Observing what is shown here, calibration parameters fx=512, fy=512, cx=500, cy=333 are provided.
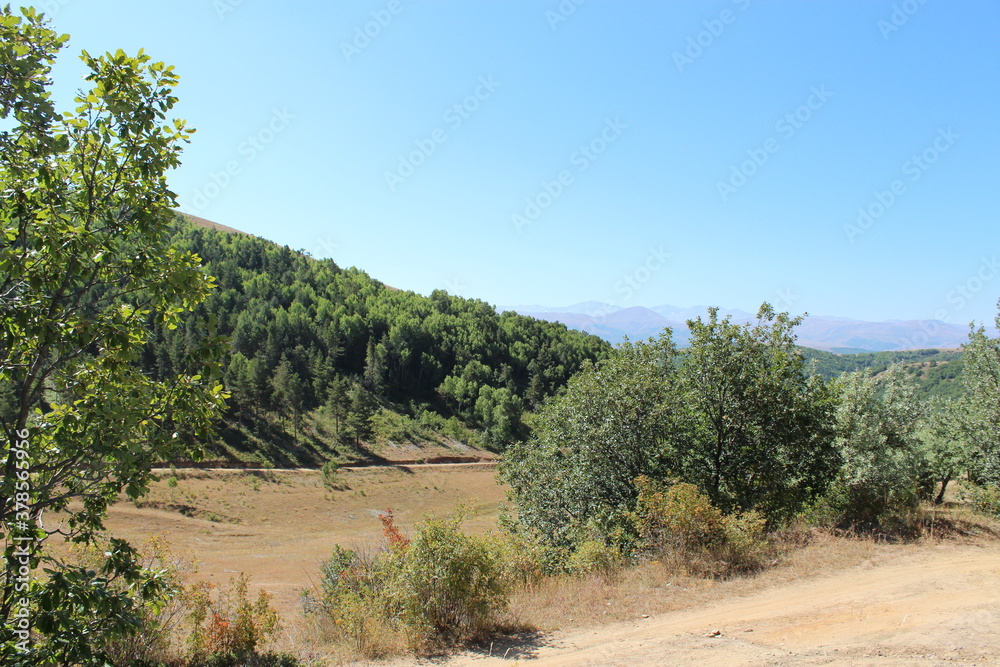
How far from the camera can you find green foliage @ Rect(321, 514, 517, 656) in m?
8.30

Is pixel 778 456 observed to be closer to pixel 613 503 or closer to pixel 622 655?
pixel 613 503

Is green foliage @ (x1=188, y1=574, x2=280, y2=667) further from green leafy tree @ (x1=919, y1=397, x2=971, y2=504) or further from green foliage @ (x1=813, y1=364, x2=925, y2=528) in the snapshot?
green leafy tree @ (x1=919, y1=397, x2=971, y2=504)

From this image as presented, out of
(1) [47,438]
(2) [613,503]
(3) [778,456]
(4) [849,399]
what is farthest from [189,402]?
(4) [849,399]

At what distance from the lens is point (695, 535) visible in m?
11.6

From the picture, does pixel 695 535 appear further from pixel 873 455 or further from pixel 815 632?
pixel 873 455

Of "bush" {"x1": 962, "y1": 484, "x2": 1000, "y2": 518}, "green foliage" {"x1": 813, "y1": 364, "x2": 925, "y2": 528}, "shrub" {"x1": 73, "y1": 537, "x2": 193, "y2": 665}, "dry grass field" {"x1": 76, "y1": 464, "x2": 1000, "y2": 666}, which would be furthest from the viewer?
"bush" {"x1": 962, "y1": 484, "x2": 1000, "y2": 518}

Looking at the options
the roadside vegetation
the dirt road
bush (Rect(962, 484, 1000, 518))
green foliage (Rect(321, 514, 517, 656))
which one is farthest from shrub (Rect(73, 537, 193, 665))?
bush (Rect(962, 484, 1000, 518))

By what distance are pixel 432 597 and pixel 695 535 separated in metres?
6.45

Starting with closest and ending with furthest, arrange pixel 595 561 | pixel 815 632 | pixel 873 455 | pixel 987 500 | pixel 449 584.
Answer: pixel 815 632 < pixel 449 584 < pixel 595 561 < pixel 873 455 < pixel 987 500

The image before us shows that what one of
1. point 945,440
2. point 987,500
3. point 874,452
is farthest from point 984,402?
point 874,452

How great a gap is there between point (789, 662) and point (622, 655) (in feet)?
7.24

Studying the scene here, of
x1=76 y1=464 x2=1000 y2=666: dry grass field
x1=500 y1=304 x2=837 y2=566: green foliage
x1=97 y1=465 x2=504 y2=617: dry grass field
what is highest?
x1=500 y1=304 x2=837 y2=566: green foliage

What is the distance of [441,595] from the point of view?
8.47 metres

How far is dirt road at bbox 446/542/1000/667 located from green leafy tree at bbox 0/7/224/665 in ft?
18.9
